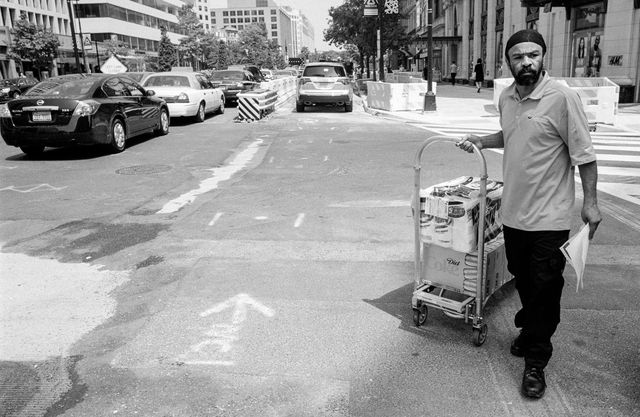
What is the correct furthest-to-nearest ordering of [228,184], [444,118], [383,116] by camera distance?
[383,116]
[444,118]
[228,184]

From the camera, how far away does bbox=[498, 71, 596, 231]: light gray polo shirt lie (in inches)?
121

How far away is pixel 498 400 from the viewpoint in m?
3.16

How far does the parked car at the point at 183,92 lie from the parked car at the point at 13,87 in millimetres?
19325

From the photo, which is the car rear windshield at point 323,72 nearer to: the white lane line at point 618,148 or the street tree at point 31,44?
the white lane line at point 618,148

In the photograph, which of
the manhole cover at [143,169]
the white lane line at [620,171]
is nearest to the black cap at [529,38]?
the white lane line at [620,171]

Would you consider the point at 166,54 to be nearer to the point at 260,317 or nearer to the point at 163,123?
the point at 163,123

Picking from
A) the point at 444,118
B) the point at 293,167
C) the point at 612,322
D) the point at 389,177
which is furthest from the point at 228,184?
the point at 444,118

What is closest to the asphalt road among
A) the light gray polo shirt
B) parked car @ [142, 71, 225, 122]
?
the light gray polo shirt

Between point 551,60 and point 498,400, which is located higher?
point 551,60

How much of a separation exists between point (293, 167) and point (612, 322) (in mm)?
7059

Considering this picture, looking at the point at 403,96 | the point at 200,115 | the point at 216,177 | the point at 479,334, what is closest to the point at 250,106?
the point at 200,115

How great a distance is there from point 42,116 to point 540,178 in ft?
34.6

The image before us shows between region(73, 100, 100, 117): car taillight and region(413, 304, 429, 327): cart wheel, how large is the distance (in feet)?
30.4

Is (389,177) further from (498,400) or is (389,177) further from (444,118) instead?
(444,118)
